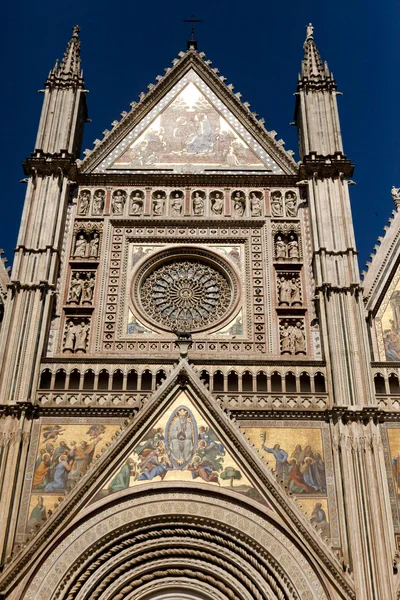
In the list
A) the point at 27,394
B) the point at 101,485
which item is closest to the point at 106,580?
the point at 101,485

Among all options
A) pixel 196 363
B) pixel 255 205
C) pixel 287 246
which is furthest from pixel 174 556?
pixel 255 205

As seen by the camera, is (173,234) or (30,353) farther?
(173,234)

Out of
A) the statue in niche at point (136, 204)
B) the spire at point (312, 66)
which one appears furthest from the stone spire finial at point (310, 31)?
the statue in niche at point (136, 204)

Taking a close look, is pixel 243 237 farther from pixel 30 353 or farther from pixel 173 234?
pixel 30 353

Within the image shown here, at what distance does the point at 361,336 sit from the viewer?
17250mm

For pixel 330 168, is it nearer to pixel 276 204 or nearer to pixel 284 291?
pixel 276 204

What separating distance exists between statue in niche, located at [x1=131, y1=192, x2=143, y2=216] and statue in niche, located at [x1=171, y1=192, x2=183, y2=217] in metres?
0.83

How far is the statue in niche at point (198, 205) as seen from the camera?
66.2ft

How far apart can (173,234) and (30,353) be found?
16.5 feet

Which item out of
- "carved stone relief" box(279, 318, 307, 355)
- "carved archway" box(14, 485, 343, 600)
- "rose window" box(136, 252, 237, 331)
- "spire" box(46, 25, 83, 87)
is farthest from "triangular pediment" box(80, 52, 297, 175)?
"carved archway" box(14, 485, 343, 600)

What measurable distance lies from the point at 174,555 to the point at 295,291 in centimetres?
690

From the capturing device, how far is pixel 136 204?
20.4 m

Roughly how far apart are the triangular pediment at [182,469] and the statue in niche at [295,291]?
11.3 feet

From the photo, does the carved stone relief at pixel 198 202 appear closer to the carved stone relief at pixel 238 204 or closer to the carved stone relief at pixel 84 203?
the carved stone relief at pixel 238 204
